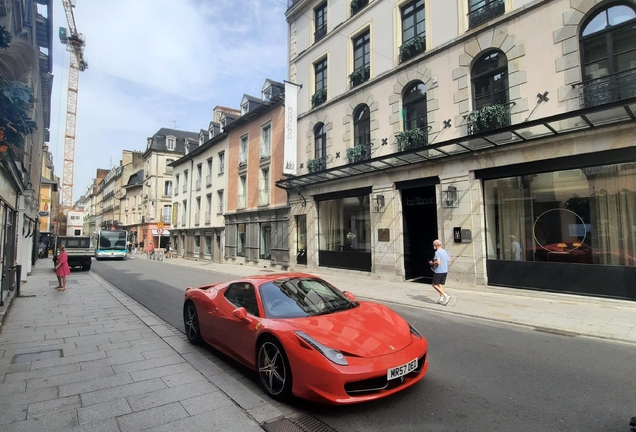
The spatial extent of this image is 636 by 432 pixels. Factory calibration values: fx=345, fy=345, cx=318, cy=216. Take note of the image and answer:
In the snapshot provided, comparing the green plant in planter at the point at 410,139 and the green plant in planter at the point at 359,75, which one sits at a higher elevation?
the green plant in planter at the point at 359,75

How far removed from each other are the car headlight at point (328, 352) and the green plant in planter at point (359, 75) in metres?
14.8

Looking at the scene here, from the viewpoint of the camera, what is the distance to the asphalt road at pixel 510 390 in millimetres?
3189

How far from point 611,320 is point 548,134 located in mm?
5194

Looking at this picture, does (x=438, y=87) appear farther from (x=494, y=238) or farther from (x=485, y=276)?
(x=485, y=276)

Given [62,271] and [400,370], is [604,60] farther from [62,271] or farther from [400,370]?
[62,271]

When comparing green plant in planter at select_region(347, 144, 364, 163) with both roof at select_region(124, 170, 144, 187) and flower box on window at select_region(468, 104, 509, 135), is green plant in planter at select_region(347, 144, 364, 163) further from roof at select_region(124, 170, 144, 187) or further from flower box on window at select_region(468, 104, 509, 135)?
roof at select_region(124, 170, 144, 187)

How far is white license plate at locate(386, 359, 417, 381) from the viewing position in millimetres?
3334

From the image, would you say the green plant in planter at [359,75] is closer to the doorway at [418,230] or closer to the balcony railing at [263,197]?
the doorway at [418,230]

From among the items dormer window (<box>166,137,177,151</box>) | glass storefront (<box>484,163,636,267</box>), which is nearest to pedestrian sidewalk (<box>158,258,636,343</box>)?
glass storefront (<box>484,163,636,267</box>)

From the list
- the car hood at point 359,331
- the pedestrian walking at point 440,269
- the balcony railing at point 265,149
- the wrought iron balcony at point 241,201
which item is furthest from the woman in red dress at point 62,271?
the wrought iron balcony at point 241,201

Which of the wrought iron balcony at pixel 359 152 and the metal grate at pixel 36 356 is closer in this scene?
the metal grate at pixel 36 356

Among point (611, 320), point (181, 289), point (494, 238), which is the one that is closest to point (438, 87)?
point (494, 238)

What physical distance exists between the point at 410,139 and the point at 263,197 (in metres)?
12.2

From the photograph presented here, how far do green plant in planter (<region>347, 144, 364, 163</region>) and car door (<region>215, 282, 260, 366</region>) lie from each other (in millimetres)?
11400
